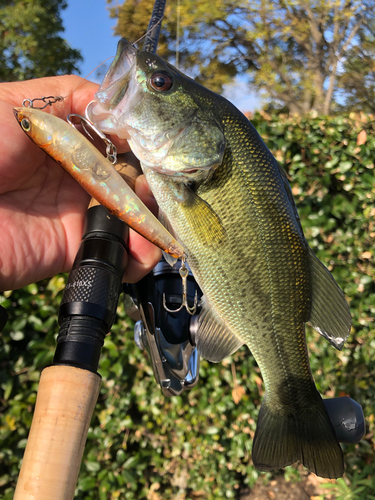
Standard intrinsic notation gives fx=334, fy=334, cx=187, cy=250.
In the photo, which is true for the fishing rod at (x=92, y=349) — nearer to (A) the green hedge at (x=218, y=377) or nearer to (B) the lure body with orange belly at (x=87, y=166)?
(B) the lure body with orange belly at (x=87, y=166)

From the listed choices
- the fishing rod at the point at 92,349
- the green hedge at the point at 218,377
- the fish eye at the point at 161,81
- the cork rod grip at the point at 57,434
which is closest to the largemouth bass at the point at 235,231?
the fish eye at the point at 161,81

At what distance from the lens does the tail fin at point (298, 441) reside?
1.14m

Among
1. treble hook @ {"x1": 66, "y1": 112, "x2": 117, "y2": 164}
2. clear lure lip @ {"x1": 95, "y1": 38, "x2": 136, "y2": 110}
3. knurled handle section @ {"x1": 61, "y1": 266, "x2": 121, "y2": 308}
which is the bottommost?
knurled handle section @ {"x1": 61, "y1": 266, "x2": 121, "y2": 308}

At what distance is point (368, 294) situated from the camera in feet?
10.8

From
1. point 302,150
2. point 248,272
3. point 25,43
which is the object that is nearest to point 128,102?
point 248,272

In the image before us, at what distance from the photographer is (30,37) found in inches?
511

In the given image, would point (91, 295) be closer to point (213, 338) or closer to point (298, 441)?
point (213, 338)

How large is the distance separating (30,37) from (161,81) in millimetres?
15365

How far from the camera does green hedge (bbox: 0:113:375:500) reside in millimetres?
2303

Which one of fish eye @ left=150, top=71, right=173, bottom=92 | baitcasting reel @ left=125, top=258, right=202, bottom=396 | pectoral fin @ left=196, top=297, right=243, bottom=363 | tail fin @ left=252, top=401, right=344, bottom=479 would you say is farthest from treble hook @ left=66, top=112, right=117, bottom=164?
tail fin @ left=252, top=401, right=344, bottom=479

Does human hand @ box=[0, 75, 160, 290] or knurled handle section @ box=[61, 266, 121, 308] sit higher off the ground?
human hand @ box=[0, 75, 160, 290]

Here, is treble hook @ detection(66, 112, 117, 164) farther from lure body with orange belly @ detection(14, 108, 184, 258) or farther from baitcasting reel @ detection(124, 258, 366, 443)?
baitcasting reel @ detection(124, 258, 366, 443)

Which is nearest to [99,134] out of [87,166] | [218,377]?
[87,166]

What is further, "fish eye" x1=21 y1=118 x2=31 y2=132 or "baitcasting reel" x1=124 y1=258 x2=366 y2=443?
"baitcasting reel" x1=124 y1=258 x2=366 y2=443
